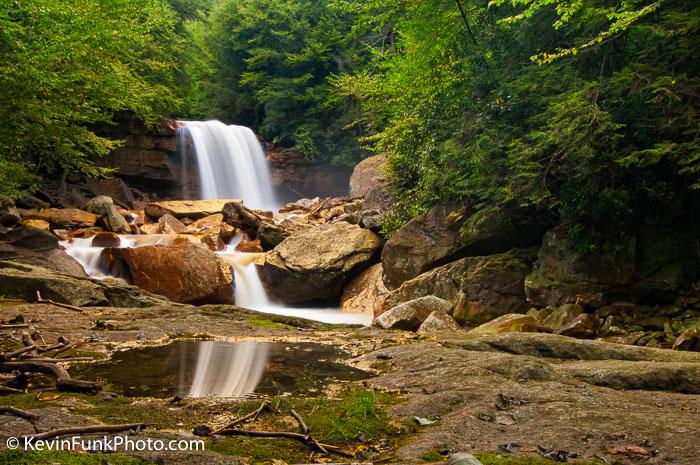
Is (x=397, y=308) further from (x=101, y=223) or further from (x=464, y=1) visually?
(x=101, y=223)

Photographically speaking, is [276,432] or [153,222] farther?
[153,222]

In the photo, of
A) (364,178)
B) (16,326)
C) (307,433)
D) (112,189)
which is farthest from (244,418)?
(112,189)

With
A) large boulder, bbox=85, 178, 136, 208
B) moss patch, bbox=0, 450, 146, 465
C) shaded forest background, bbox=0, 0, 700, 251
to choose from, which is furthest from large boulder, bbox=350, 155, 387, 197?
moss patch, bbox=0, 450, 146, 465

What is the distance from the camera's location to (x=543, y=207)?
11281mm

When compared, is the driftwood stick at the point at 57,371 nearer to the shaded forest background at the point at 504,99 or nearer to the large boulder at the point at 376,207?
the shaded forest background at the point at 504,99

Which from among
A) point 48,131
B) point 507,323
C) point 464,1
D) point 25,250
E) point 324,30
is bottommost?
point 507,323

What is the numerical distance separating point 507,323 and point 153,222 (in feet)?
55.9

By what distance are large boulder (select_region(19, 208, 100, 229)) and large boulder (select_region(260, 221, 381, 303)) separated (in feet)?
24.5

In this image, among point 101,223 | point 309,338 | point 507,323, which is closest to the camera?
point 309,338

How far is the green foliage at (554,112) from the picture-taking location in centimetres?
856

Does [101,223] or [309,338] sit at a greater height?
[101,223]

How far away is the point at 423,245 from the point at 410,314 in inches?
148

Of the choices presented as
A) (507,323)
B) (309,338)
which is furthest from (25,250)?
(507,323)

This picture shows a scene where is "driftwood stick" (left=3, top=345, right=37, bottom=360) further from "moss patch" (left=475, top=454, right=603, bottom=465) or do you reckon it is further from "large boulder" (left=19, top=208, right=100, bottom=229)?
"large boulder" (left=19, top=208, right=100, bottom=229)
